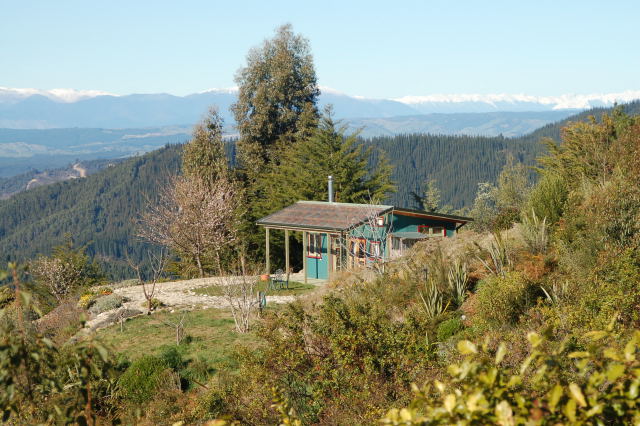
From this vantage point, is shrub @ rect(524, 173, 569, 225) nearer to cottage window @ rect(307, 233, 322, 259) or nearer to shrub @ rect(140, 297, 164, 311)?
cottage window @ rect(307, 233, 322, 259)

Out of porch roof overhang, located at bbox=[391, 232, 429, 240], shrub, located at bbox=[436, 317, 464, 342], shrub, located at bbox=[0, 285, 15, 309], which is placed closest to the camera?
shrub, located at bbox=[0, 285, 15, 309]

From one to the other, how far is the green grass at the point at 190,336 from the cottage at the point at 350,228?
5639 mm

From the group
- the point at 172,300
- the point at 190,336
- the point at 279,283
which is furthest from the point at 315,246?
the point at 190,336

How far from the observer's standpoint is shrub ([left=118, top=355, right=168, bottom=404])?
11.6 meters

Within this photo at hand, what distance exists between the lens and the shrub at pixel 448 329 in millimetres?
11492

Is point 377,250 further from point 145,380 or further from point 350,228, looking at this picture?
point 145,380

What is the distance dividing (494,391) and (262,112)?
3908 centimetres

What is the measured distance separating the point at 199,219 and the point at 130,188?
464 ft

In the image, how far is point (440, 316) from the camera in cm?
1250

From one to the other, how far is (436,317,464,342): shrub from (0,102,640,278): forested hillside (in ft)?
411

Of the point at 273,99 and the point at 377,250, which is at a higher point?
the point at 273,99

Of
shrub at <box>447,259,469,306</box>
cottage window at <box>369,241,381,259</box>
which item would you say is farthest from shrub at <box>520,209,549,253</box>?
cottage window at <box>369,241,381,259</box>

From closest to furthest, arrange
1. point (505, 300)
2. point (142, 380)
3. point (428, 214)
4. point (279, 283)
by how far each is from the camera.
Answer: point (505, 300) < point (142, 380) < point (428, 214) < point (279, 283)

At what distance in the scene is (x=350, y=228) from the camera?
70.8 feet
